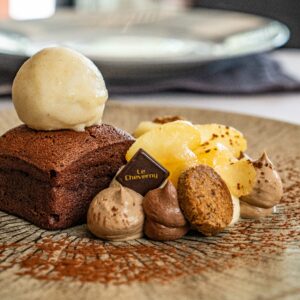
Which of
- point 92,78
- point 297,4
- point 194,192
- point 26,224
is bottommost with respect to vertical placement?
point 26,224

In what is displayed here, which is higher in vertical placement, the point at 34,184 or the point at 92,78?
the point at 92,78

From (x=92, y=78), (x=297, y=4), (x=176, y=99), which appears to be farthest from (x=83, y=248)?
(x=297, y=4)

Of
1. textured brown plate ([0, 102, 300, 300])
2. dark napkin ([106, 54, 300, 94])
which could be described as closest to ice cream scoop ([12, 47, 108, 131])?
textured brown plate ([0, 102, 300, 300])

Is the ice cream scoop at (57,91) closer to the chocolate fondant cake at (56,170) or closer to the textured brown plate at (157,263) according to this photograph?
the chocolate fondant cake at (56,170)

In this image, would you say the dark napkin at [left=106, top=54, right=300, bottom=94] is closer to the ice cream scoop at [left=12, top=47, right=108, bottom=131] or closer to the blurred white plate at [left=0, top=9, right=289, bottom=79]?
the blurred white plate at [left=0, top=9, right=289, bottom=79]

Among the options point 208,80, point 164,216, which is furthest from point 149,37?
point 164,216

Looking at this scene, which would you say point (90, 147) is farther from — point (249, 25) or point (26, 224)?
point (249, 25)

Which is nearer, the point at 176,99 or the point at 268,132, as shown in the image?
the point at 268,132
